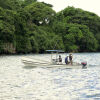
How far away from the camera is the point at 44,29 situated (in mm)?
127250

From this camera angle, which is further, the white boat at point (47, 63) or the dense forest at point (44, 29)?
the dense forest at point (44, 29)

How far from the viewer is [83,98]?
814 inches

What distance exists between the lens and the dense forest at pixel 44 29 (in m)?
94.1

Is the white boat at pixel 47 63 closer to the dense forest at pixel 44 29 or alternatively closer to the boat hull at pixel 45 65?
the boat hull at pixel 45 65

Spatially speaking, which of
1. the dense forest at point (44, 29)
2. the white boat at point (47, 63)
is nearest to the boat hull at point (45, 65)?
the white boat at point (47, 63)

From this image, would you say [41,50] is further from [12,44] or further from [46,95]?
[46,95]

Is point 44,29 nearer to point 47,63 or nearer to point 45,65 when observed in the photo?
point 45,65

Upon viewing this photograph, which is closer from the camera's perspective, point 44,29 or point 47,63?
point 47,63

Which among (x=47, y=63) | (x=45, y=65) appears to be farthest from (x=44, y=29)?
(x=47, y=63)

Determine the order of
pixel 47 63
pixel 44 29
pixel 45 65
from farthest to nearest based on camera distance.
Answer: pixel 44 29
pixel 45 65
pixel 47 63

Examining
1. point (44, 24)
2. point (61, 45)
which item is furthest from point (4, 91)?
point (44, 24)

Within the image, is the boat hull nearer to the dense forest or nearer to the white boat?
the white boat

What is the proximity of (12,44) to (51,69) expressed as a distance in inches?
2094

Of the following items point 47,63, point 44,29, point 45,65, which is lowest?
point 45,65
